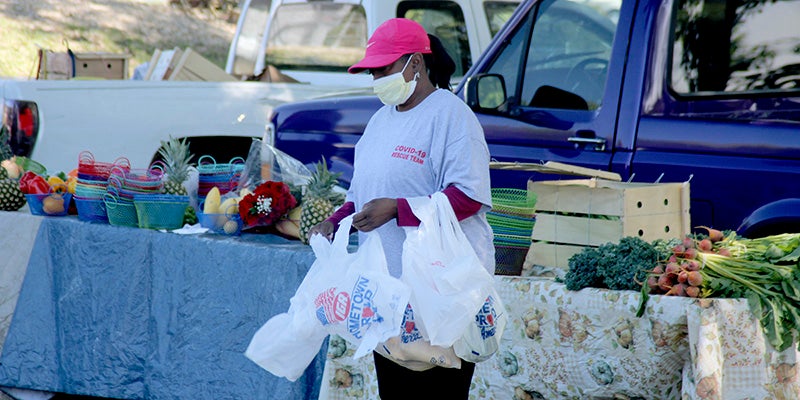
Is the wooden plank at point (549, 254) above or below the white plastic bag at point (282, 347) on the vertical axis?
above

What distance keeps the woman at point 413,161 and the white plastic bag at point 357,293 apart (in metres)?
0.08

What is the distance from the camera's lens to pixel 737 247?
402 cm

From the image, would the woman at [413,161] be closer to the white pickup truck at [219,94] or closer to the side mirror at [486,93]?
the side mirror at [486,93]

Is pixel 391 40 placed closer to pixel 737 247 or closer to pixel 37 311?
pixel 737 247

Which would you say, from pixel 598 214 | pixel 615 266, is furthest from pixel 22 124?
pixel 615 266

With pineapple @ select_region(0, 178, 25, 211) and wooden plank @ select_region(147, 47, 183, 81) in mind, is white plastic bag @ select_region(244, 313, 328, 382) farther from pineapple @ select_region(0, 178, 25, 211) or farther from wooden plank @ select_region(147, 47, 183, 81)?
wooden plank @ select_region(147, 47, 183, 81)

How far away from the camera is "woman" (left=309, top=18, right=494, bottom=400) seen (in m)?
3.37

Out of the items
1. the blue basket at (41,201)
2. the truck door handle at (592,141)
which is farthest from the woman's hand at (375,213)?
the blue basket at (41,201)

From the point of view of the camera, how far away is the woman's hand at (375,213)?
3.33m

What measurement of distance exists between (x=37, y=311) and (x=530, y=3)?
3140mm

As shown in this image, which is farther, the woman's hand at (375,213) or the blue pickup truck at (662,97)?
the blue pickup truck at (662,97)

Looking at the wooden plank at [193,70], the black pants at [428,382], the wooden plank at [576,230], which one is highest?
the wooden plank at [193,70]

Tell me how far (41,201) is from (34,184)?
0.10 metres

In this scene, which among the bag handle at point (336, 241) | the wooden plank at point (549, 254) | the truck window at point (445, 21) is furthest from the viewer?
the truck window at point (445, 21)
